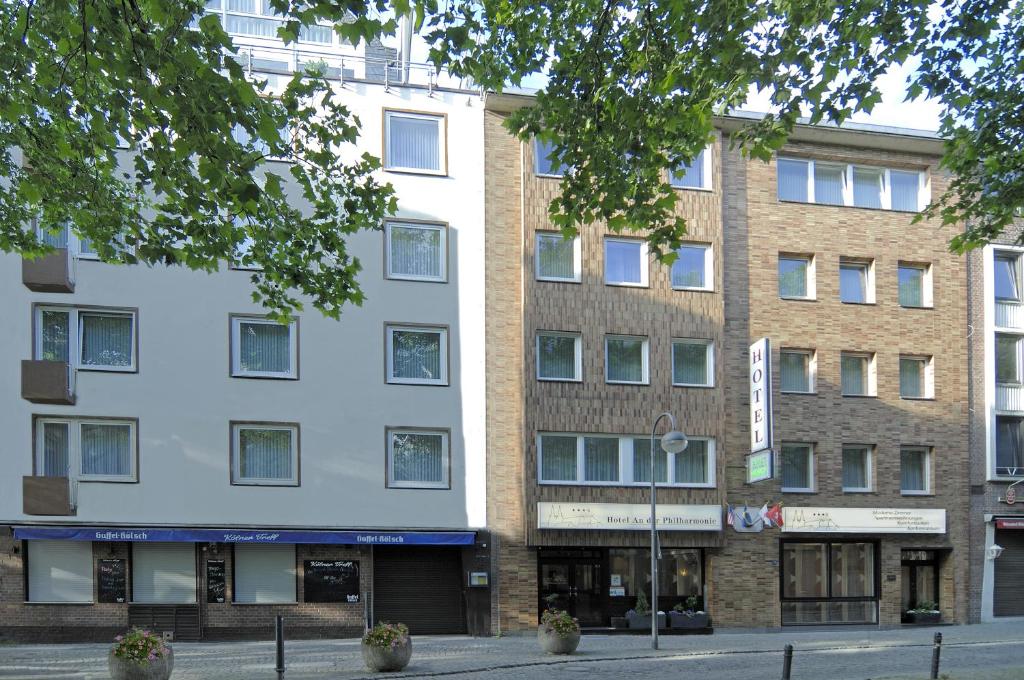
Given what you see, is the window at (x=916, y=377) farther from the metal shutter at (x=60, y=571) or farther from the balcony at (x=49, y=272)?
the balcony at (x=49, y=272)

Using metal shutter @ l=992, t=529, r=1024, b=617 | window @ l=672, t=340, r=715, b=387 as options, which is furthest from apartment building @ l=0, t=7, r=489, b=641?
metal shutter @ l=992, t=529, r=1024, b=617

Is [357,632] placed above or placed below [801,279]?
below

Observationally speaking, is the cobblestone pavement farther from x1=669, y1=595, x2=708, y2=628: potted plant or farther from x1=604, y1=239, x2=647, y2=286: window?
x1=604, y1=239, x2=647, y2=286: window

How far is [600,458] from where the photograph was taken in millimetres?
30969

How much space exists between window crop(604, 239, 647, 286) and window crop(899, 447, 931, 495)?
8461 millimetres

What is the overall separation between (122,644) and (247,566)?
11.3 metres

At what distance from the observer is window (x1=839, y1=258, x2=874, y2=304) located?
33.4m

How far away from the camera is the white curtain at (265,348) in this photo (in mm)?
29547

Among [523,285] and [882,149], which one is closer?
[523,285]

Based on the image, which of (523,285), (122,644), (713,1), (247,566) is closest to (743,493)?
(523,285)

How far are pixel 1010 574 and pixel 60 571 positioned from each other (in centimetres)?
2406

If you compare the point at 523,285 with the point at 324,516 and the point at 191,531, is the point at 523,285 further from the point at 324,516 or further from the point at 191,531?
the point at 191,531

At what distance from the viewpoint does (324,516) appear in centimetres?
2928

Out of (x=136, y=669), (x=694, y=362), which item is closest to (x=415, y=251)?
(x=694, y=362)
